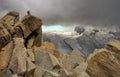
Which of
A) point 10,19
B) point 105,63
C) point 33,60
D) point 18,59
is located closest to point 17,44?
point 33,60

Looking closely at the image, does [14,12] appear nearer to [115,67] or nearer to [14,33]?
[14,33]

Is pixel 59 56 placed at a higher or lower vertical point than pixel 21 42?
lower

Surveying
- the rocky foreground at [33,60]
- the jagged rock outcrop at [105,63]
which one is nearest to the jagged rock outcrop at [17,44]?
the rocky foreground at [33,60]

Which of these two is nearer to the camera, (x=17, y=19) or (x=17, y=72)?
(x=17, y=72)

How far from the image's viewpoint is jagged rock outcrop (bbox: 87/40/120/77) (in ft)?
222

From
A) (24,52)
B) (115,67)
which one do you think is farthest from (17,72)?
(115,67)

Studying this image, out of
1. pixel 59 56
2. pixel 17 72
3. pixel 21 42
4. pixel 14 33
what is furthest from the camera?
pixel 59 56

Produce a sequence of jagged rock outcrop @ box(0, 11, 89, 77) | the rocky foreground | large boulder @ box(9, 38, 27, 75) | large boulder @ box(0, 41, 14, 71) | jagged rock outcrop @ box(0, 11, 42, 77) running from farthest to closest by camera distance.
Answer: large boulder @ box(0, 41, 14, 71) < the rocky foreground < jagged rock outcrop @ box(0, 11, 89, 77) < jagged rock outcrop @ box(0, 11, 42, 77) < large boulder @ box(9, 38, 27, 75)

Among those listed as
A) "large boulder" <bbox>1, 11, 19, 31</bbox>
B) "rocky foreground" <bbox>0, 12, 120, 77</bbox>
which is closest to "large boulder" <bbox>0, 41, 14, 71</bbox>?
"rocky foreground" <bbox>0, 12, 120, 77</bbox>

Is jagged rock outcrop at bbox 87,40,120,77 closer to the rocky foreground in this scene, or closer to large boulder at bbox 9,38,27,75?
the rocky foreground

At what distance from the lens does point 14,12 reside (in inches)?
3600

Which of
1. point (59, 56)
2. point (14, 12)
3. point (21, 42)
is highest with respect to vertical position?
point (14, 12)

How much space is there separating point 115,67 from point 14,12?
39922 mm

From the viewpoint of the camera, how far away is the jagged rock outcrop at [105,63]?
6762 centimetres
